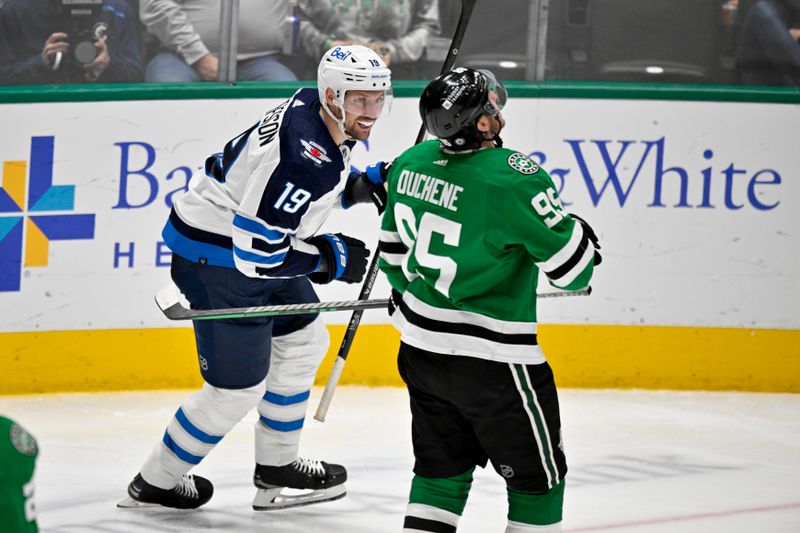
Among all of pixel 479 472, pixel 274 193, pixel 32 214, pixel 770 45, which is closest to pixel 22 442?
pixel 274 193

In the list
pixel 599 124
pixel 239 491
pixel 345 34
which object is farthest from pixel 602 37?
pixel 239 491

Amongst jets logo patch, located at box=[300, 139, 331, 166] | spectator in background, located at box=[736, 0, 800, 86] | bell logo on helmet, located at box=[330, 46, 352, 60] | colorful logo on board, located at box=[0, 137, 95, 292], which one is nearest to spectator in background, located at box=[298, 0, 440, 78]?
colorful logo on board, located at box=[0, 137, 95, 292]

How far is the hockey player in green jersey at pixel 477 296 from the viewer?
239cm

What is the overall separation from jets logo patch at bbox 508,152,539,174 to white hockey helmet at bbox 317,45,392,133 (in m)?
0.75

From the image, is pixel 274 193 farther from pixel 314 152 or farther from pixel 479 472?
pixel 479 472

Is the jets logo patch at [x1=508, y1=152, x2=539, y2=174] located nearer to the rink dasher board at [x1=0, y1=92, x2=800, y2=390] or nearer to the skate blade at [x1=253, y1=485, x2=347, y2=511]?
the skate blade at [x1=253, y1=485, x2=347, y2=511]

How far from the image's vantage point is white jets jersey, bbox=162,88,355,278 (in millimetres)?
3008

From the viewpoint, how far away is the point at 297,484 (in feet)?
11.7

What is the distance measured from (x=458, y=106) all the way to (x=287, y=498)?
1.56 meters

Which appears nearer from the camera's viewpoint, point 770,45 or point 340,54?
point 340,54

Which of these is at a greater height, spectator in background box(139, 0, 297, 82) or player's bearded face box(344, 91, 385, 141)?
player's bearded face box(344, 91, 385, 141)

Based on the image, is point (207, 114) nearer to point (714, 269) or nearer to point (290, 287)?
point (290, 287)

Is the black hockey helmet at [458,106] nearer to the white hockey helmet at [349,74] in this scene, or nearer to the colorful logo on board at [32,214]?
the white hockey helmet at [349,74]

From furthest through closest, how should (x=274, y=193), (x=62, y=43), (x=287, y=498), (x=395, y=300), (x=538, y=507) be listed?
1. (x=62, y=43)
2. (x=287, y=498)
3. (x=274, y=193)
4. (x=395, y=300)
5. (x=538, y=507)
